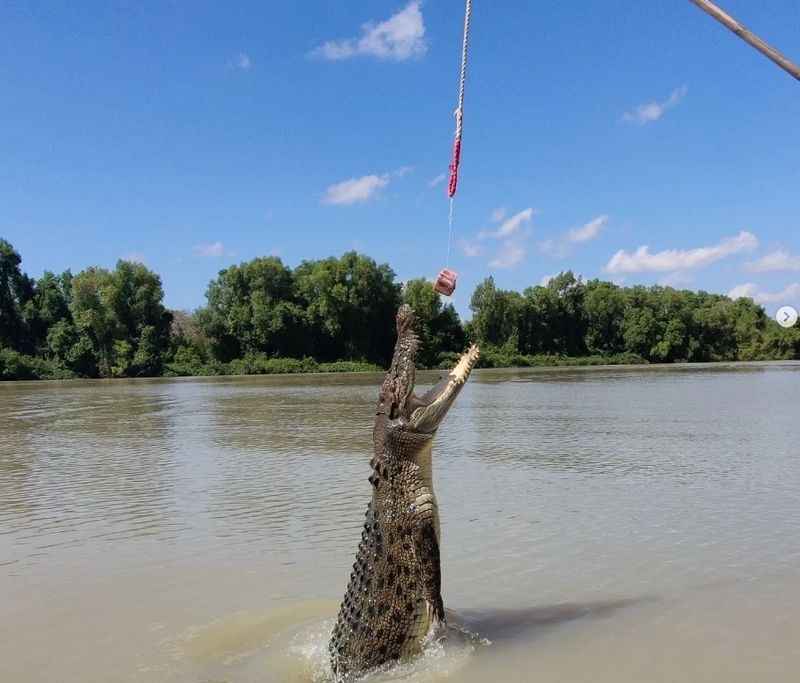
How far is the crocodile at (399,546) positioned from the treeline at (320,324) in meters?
55.6

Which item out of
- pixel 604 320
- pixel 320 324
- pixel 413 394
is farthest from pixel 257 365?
pixel 413 394

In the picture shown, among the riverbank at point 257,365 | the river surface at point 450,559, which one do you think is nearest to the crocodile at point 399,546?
the river surface at point 450,559

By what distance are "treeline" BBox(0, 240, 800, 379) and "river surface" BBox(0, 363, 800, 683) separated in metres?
48.8

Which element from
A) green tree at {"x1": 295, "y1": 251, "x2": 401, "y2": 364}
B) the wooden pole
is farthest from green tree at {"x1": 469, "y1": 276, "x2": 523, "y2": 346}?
the wooden pole

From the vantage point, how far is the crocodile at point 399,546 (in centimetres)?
498

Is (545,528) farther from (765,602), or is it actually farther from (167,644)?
(167,644)

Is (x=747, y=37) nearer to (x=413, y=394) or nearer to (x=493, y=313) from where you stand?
(x=413, y=394)

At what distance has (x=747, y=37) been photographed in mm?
3469

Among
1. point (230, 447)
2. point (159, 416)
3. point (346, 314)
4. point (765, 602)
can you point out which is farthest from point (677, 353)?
point (765, 602)

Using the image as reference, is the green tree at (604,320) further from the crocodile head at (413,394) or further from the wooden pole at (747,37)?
the wooden pole at (747,37)

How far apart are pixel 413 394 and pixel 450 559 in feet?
8.93

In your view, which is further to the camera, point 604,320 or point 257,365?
point 604,320

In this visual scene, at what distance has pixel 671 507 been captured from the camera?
904 cm

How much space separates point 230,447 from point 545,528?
896 centimetres
